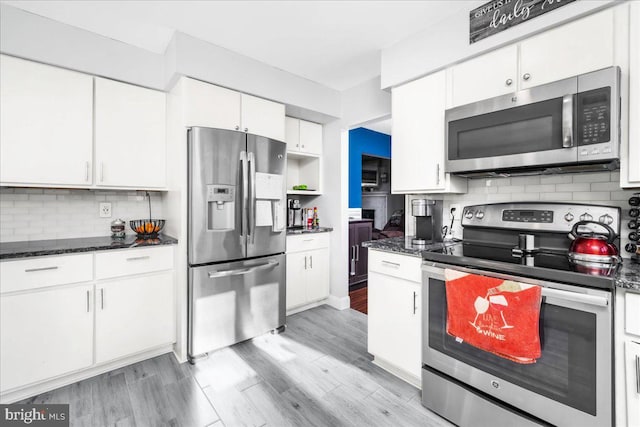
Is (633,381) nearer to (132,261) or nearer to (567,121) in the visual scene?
(567,121)

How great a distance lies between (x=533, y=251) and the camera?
64.3 inches

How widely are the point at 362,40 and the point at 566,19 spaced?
133 centimetres

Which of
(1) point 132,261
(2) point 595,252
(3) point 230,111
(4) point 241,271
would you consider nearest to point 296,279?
(4) point 241,271

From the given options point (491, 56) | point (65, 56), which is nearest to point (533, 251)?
point (491, 56)

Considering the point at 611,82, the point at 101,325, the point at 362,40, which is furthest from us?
the point at 362,40

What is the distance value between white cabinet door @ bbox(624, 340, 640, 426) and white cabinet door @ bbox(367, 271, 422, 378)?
0.93 m

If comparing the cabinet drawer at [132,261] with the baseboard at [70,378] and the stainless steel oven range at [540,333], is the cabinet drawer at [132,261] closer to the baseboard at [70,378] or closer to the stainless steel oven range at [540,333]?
the baseboard at [70,378]

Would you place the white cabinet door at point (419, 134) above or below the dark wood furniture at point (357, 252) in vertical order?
above

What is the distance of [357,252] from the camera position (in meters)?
4.43

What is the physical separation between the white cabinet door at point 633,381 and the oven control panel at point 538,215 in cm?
68

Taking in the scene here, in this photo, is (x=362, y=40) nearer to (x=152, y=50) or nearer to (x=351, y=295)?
(x=152, y=50)

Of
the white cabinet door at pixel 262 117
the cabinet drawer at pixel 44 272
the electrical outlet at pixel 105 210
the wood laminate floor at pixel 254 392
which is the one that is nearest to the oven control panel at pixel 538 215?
the wood laminate floor at pixel 254 392

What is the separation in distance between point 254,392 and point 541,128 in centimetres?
237

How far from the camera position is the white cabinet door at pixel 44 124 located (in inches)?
77.1
